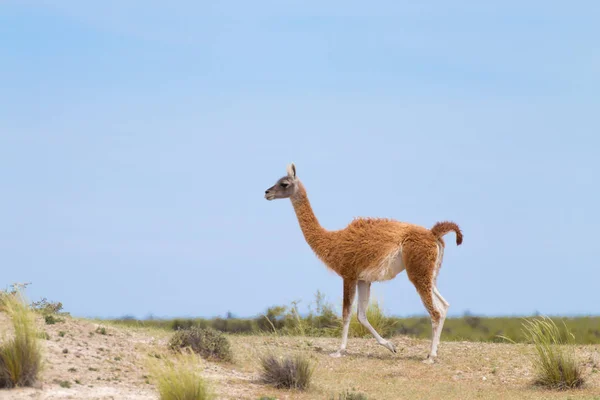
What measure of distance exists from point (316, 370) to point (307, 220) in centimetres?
400

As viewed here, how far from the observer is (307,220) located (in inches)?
747

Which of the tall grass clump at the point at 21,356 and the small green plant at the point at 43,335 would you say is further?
the small green plant at the point at 43,335

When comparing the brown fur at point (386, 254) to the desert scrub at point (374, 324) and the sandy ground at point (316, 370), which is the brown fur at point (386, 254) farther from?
the desert scrub at point (374, 324)

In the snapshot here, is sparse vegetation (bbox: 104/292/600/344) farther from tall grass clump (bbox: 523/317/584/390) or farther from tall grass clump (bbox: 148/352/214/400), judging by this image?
tall grass clump (bbox: 148/352/214/400)

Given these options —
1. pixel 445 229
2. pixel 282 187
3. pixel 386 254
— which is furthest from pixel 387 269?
pixel 282 187

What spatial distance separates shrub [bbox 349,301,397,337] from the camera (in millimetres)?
21344

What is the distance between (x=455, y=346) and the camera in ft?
66.2

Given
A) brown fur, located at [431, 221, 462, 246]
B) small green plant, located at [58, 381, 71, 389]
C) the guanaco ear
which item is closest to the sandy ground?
small green plant, located at [58, 381, 71, 389]

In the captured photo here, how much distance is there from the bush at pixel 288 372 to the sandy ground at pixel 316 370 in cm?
19

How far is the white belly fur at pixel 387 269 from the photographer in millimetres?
17453

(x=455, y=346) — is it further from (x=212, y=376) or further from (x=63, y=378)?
(x=63, y=378)

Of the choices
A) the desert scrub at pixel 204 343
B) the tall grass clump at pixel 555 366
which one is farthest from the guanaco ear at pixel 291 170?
the tall grass clump at pixel 555 366

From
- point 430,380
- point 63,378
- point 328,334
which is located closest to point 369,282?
point 430,380

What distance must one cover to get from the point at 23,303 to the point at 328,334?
11056mm
